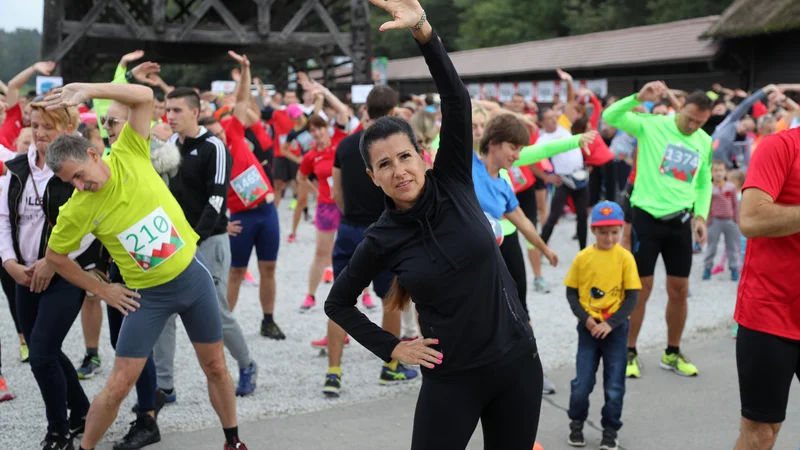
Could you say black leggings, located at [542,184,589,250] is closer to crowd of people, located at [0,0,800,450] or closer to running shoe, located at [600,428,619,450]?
crowd of people, located at [0,0,800,450]

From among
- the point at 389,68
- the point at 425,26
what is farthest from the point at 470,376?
the point at 389,68

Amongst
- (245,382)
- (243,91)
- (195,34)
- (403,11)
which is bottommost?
(245,382)

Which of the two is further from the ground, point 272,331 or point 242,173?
point 242,173

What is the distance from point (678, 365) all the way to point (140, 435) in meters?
3.92

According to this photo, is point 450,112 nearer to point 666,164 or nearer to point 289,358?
point 666,164

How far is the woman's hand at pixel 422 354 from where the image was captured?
2.79m

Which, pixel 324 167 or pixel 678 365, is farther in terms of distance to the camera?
pixel 324 167

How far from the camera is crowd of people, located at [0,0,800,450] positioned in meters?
2.82

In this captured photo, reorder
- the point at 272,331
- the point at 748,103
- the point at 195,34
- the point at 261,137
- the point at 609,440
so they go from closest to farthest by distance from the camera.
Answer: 1. the point at 609,440
2. the point at 272,331
3. the point at 748,103
4. the point at 261,137
5. the point at 195,34

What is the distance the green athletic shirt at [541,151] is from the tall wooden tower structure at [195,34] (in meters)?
15.3

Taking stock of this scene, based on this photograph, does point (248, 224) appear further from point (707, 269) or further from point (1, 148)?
point (707, 269)

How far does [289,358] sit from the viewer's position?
646 centimetres

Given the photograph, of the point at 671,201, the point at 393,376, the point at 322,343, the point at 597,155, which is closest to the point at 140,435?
the point at 393,376

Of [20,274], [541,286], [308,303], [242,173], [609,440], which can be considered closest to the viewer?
[20,274]
